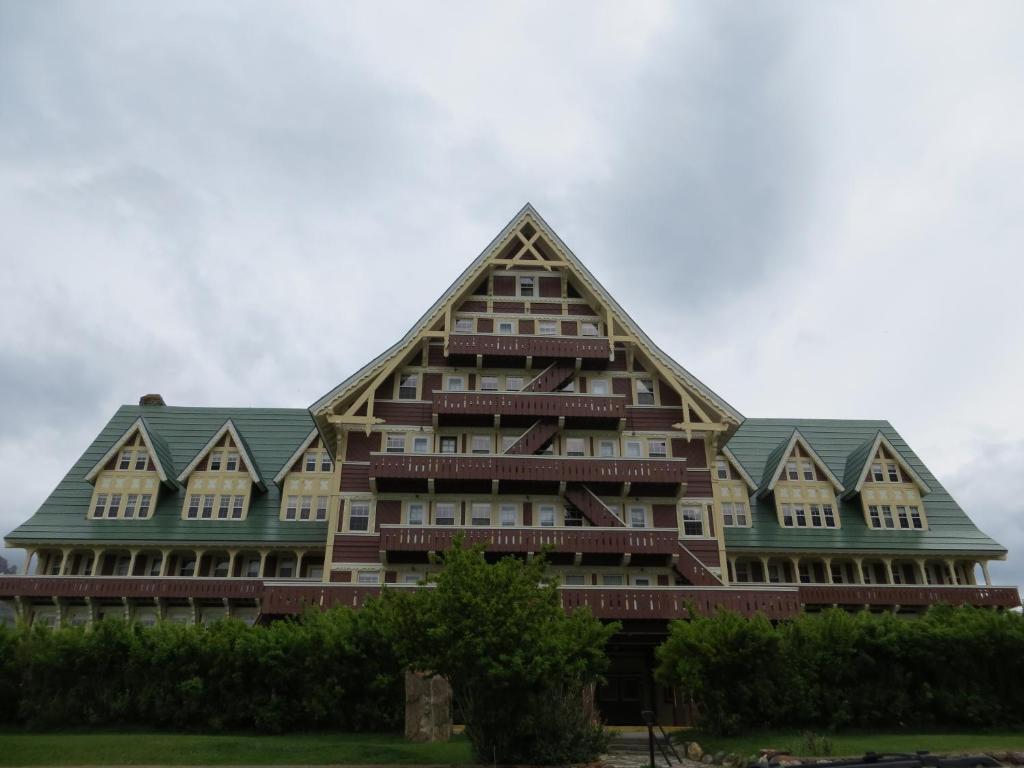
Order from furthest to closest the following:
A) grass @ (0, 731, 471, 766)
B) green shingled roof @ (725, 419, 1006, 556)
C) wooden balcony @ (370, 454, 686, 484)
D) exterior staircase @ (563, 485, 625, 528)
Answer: green shingled roof @ (725, 419, 1006, 556) → exterior staircase @ (563, 485, 625, 528) → wooden balcony @ (370, 454, 686, 484) → grass @ (0, 731, 471, 766)

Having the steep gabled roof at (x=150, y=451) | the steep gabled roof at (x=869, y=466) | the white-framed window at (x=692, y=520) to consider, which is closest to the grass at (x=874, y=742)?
the white-framed window at (x=692, y=520)

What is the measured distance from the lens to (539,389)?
136 ft

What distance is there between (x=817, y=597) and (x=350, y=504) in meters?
24.8

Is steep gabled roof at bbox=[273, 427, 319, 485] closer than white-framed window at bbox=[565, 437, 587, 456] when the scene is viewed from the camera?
No

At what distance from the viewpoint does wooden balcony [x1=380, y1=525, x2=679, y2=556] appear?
36219 millimetres

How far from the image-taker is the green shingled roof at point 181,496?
145ft

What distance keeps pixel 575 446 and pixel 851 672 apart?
17810 millimetres

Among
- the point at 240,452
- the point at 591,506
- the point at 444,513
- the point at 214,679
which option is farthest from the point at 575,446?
the point at 214,679

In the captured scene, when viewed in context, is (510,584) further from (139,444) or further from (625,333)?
(139,444)

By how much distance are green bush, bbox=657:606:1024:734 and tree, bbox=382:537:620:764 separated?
578 centimetres

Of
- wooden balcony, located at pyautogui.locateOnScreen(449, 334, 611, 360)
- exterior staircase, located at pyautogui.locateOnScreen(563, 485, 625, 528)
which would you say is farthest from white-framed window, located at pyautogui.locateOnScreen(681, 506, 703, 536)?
wooden balcony, located at pyautogui.locateOnScreen(449, 334, 611, 360)

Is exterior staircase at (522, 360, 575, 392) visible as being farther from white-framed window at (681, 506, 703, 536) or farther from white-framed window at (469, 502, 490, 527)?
white-framed window at (681, 506, 703, 536)

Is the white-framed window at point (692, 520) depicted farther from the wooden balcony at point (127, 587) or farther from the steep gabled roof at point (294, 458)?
the steep gabled roof at point (294, 458)

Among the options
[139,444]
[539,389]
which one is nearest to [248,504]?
[139,444]
